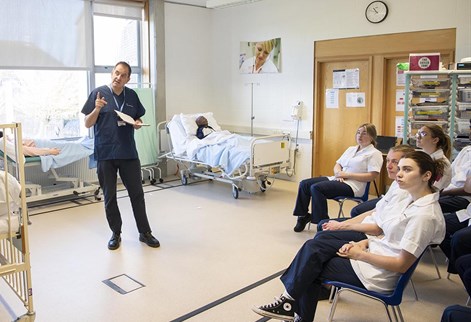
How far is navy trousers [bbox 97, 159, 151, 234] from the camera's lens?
12.9 feet

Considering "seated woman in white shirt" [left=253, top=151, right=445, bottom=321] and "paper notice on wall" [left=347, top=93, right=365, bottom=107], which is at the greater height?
"paper notice on wall" [left=347, top=93, right=365, bottom=107]

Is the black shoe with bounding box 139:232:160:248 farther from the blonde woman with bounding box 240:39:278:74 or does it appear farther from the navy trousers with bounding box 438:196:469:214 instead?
the blonde woman with bounding box 240:39:278:74

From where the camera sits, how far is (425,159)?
2.27 meters

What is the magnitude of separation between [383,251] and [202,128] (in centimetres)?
428

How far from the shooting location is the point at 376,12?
5551mm

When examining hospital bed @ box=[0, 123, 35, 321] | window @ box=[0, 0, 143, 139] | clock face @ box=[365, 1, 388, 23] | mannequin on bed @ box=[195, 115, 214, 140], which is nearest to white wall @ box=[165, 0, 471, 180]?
clock face @ box=[365, 1, 388, 23]

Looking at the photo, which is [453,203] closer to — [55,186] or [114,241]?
[114,241]

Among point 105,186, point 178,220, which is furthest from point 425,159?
point 178,220

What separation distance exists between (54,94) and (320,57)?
3.49 metres

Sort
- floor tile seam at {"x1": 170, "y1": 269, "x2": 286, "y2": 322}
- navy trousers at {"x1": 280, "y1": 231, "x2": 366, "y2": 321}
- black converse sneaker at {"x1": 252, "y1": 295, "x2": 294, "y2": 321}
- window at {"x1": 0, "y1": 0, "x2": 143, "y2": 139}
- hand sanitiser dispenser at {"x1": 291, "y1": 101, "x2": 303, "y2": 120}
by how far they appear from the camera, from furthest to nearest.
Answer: hand sanitiser dispenser at {"x1": 291, "y1": 101, "x2": 303, "y2": 120} < window at {"x1": 0, "y1": 0, "x2": 143, "y2": 139} < floor tile seam at {"x1": 170, "y1": 269, "x2": 286, "y2": 322} < black converse sneaker at {"x1": 252, "y1": 295, "x2": 294, "y2": 321} < navy trousers at {"x1": 280, "y1": 231, "x2": 366, "y2": 321}

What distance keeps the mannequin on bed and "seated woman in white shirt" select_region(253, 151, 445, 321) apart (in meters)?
3.90

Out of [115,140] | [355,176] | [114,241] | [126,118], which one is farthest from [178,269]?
[355,176]

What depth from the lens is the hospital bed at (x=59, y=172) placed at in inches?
205

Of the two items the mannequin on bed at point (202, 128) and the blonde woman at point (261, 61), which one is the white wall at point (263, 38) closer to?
the blonde woman at point (261, 61)
